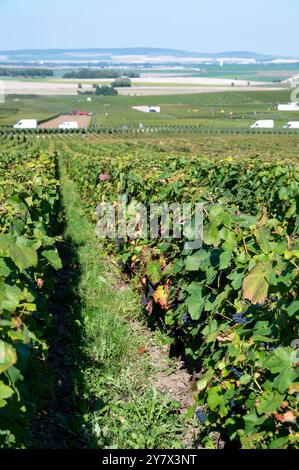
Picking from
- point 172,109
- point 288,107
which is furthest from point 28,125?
point 288,107

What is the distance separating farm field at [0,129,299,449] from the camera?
3.31 meters

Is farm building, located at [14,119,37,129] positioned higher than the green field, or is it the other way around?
farm building, located at [14,119,37,129]

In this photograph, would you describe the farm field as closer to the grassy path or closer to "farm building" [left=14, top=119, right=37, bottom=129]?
the grassy path

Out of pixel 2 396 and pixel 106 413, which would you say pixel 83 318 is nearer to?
pixel 106 413

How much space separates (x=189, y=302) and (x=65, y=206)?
526 inches

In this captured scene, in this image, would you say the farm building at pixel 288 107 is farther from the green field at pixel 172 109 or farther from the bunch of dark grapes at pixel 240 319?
the bunch of dark grapes at pixel 240 319

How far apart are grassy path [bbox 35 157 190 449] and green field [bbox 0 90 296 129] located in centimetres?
8381

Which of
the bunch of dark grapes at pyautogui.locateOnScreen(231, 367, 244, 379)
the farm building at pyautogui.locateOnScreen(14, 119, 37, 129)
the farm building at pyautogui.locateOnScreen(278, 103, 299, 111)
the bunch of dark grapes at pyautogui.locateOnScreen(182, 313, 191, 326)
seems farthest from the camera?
the farm building at pyautogui.locateOnScreen(278, 103, 299, 111)

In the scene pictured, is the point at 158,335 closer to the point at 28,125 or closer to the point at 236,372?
the point at 236,372

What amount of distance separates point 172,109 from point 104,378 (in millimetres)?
129076

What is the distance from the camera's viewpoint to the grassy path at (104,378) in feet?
15.8

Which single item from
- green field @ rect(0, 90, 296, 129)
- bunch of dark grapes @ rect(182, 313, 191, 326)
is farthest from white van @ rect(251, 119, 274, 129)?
bunch of dark grapes @ rect(182, 313, 191, 326)

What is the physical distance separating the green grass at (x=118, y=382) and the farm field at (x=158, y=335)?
0.05 feet

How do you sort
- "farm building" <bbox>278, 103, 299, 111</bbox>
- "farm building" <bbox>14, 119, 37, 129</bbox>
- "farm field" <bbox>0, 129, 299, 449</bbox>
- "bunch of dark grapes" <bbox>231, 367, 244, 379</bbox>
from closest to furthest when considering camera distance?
1. "farm field" <bbox>0, 129, 299, 449</bbox>
2. "bunch of dark grapes" <bbox>231, 367, 244, 379</bbox>
3. "farm building" <bbox>14, 119, 37, 129</bbox>
4. "farm building" <bbox>278, 103, 299, 111</bbox>
